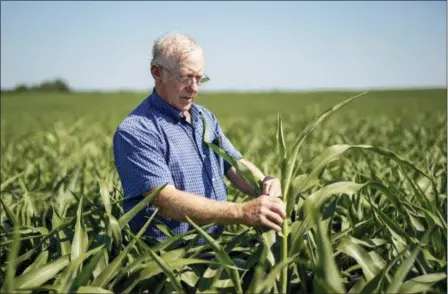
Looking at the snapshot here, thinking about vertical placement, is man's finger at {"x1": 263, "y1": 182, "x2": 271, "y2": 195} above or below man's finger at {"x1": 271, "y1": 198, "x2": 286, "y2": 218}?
above

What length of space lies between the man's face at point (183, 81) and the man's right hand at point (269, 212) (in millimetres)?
559

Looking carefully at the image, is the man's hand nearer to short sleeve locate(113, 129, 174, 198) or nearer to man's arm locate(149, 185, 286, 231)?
man's arm locate(149, 185, 286, 231)

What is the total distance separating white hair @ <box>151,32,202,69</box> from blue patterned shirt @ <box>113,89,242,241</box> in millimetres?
147

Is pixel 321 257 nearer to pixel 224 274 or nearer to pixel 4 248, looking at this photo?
pixel 224 274

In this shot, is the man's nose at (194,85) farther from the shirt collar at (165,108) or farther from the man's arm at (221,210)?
the man's arm at (221,210)

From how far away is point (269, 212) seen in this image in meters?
1.28

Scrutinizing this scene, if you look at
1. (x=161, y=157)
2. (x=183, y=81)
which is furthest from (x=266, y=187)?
(x=183, y=81)

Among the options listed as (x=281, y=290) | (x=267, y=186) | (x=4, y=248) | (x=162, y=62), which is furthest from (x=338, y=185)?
(x=4, y=248)

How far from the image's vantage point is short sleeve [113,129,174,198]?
1572 mm

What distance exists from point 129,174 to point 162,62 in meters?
0.39

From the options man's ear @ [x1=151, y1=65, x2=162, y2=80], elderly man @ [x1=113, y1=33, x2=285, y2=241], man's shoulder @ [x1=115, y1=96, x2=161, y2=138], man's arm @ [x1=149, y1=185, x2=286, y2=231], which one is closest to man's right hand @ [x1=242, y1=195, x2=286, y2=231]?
man's arm @ [x1=149, y1=185, x2=286, y2=231]

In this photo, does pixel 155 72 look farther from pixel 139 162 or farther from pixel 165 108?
pixel 139 162

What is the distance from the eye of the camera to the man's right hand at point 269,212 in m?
1.27

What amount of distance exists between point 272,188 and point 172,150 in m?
0.47
